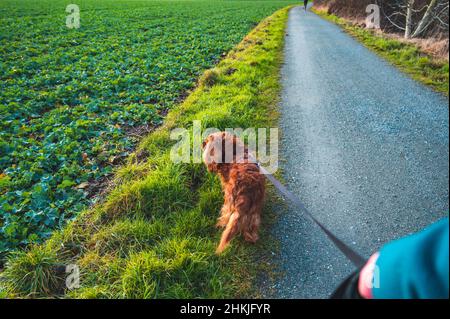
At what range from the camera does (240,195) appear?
113 inches

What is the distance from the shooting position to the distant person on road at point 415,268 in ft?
2.82

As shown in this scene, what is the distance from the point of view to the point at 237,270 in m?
2.69

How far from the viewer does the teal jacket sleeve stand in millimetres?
856

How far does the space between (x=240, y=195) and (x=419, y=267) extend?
2.01m

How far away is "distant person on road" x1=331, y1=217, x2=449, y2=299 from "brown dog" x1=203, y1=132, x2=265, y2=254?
176cm

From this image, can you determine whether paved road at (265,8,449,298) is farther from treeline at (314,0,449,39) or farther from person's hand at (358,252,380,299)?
treeline at (314,0,449,39)

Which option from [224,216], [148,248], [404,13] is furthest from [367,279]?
[404,13]

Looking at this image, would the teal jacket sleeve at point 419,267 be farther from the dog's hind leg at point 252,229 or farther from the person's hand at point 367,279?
the dog's hind leg at point 252,229

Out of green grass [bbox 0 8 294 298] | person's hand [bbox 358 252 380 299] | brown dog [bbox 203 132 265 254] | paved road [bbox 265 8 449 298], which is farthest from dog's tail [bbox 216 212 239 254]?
person's hand [bbox 358 252 380 299]

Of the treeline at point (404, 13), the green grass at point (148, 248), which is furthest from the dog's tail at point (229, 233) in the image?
the treeline at point (404, 13)

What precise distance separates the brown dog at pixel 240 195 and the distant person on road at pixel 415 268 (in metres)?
1.76

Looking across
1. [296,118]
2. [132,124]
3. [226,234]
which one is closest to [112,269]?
[226,234]

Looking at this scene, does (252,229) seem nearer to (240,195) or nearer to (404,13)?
(240,195)

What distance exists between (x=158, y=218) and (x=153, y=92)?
15.5 ft
